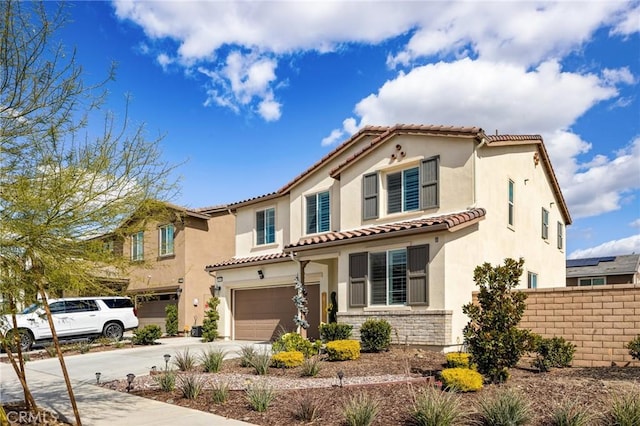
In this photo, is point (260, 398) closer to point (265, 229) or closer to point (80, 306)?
point (265, 229)

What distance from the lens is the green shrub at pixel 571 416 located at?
269 inches

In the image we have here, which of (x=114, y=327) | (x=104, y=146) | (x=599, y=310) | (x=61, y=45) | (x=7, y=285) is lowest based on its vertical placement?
(x=114, y=327)

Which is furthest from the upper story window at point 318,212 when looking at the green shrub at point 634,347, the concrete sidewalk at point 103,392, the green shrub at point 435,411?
the green shrub at point 435,411

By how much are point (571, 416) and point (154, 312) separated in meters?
23.4

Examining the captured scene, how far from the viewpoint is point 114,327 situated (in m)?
21.6

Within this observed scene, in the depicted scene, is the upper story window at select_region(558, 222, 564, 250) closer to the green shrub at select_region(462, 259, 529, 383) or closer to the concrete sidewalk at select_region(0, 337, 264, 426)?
the green shrub at select_region(462, 259, 529, 383)

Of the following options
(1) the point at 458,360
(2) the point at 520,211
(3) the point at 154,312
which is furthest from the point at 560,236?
(3) the point at 154,312

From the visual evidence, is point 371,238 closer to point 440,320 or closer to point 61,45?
point 440,320

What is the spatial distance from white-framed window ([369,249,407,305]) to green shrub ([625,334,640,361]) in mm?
5660

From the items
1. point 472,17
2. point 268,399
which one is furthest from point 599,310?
point 268,399

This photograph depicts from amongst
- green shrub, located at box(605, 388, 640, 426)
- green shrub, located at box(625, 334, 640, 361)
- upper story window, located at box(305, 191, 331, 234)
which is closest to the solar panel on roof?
upper story window, located at box(305, 191, 331, 234)

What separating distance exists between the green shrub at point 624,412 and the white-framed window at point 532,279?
12186 mm

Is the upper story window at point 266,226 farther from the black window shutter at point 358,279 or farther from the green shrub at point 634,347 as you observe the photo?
the green shrub at point 634,347

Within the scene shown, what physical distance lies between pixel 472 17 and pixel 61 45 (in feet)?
32.2
